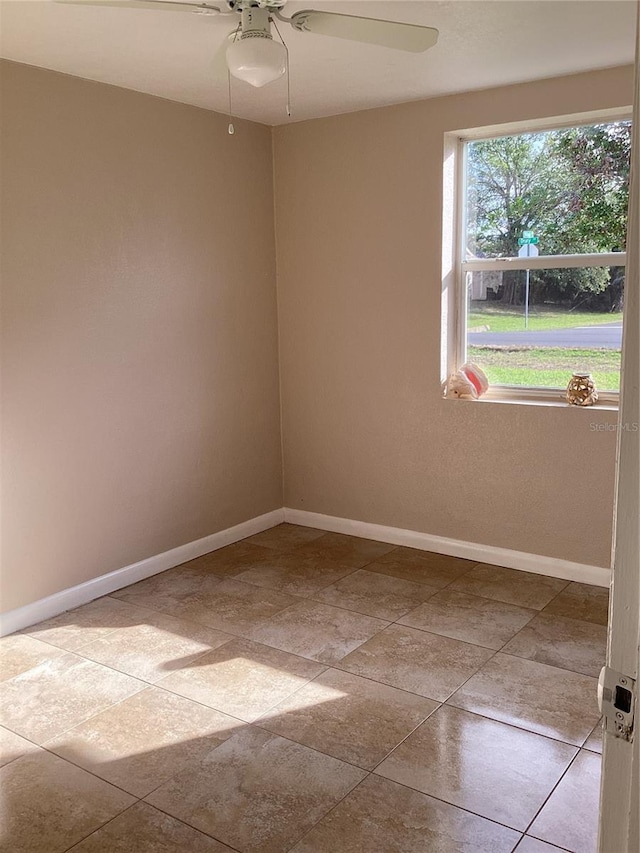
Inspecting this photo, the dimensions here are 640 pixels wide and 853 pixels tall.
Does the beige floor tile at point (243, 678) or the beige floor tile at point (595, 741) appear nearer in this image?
the beige floor tile at point (595, 741)

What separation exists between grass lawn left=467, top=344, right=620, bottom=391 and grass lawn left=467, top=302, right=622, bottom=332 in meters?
0.12

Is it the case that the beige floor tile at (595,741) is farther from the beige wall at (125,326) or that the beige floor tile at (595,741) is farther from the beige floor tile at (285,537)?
the beige wall at (125,326)

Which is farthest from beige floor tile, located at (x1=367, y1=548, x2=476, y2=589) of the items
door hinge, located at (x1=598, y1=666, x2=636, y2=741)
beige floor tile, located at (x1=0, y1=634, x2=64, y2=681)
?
door hinge, located at (x1=598, y1=666, x2=636, y2=741)

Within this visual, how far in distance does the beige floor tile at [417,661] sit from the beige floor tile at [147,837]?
3.23ft

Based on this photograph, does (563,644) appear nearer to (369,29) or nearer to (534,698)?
(534,698)

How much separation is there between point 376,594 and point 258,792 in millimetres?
1508

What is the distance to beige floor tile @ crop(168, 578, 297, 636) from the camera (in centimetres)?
331

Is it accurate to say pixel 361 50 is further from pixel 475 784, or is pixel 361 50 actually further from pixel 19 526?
pixel 475 784

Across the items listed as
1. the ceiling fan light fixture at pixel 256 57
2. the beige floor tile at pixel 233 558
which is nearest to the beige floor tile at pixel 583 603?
the beige floor tile at pixel 233 558

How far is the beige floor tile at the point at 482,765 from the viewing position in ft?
6.98

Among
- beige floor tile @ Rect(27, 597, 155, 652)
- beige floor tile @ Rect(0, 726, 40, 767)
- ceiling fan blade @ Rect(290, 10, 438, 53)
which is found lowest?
beige floor tile @ Rect(0, 726, 40, 767)

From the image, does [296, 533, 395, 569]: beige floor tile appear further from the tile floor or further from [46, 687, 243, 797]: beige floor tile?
[46, 687, 243, 797]: beige floor tile

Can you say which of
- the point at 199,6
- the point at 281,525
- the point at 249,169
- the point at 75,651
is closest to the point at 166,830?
the point at 75,651

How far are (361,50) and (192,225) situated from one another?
52.6 inches
